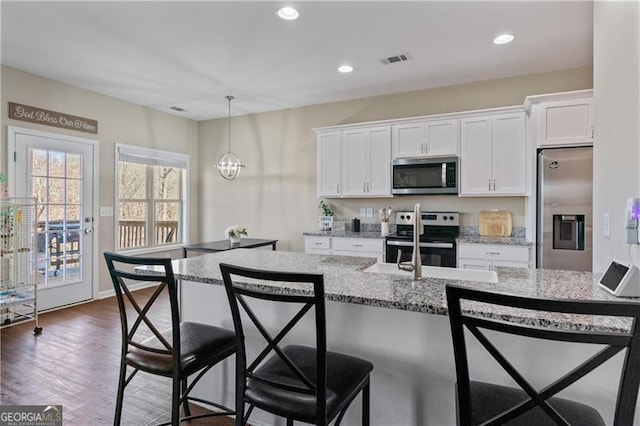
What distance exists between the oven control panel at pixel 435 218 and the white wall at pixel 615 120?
86.1 inches

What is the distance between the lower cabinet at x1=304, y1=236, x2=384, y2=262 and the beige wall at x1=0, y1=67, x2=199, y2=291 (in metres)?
2.78

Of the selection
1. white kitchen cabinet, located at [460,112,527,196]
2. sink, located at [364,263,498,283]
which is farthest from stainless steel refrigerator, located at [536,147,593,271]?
sink, located at [364,263,498,283]

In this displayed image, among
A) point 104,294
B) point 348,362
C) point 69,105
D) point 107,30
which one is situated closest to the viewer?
point 348,362

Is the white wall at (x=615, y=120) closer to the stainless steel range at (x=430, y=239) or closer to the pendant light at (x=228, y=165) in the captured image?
the stainless steel range at (x=430, y=239)

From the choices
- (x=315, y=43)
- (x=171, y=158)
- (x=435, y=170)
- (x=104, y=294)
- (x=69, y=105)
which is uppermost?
(x=315, y=43)

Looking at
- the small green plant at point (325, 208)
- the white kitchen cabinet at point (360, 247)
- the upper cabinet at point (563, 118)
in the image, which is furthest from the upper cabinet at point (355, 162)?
the upper cabinet at point (563, 118)

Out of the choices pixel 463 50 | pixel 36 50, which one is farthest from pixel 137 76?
pixel 463 50

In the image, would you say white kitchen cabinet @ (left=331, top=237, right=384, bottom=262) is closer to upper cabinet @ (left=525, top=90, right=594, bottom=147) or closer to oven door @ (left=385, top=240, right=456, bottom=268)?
oven door @ (left=385, top=240, right=456, bottom=268)

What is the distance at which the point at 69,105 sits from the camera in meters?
4.29

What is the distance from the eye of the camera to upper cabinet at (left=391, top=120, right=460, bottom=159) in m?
4.04

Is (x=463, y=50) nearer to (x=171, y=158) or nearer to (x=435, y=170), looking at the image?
(x=435, y=170)

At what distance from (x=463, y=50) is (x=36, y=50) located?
418 centimetres

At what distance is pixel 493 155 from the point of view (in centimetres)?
385

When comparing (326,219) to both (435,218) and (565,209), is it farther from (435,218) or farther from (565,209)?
(565,209)
